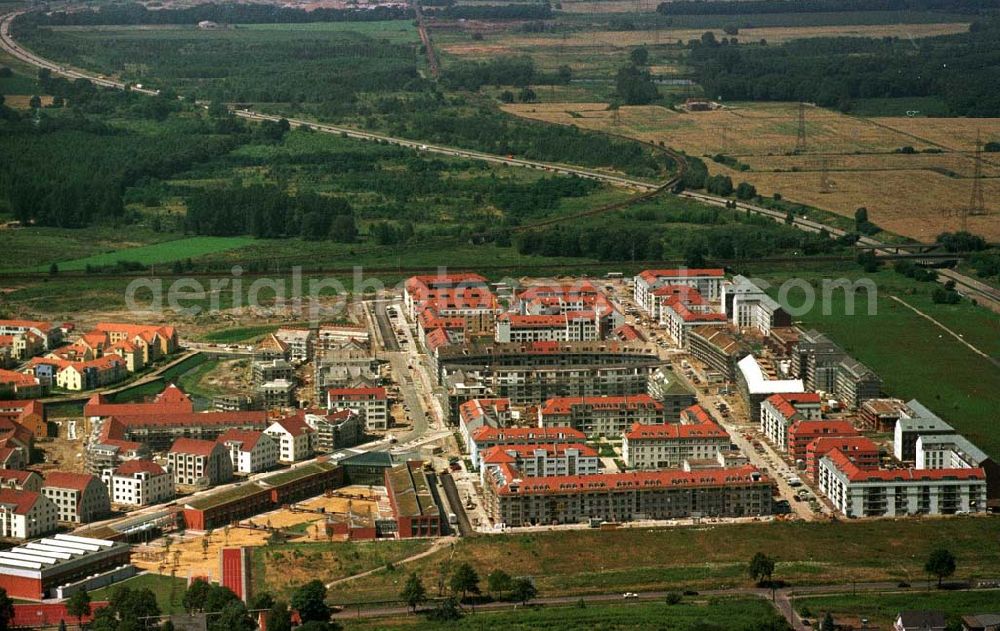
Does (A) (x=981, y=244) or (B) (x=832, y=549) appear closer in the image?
(B) (x=832, y=549)

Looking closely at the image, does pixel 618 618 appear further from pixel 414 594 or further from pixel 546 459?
pixel 546 459

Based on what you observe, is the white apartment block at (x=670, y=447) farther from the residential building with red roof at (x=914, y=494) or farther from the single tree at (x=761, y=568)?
the single tree at (x=761, y=568)

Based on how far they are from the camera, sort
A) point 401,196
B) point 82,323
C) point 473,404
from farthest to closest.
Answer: point 401,196, point 82,323, point 473,404

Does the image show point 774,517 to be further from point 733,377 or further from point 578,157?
point 578,157

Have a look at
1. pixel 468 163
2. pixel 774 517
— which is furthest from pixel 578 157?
pixel 774 517

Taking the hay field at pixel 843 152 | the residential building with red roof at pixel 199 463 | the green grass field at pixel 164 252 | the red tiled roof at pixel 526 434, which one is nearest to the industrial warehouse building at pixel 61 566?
the residential building with red roof at pixel 199 463

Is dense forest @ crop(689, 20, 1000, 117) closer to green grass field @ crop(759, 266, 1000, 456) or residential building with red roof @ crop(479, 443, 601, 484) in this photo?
green grass field @ crop(759, 266, 1000, 456)
